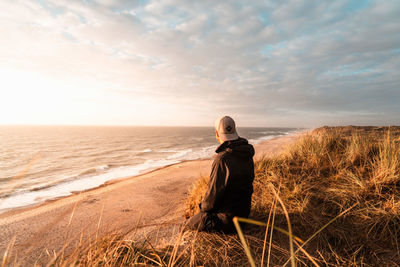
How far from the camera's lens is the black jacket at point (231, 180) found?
3.06m

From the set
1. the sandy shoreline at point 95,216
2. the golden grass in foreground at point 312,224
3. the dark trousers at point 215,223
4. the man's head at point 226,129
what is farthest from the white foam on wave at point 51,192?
the man's head at point 226,129

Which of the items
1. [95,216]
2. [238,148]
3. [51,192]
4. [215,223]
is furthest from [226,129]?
[51,192]

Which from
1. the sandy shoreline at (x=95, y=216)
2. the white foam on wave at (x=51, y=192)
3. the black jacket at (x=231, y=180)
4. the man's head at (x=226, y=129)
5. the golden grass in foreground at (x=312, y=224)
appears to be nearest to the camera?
the golden grass in foreground at (x=312, y=224)

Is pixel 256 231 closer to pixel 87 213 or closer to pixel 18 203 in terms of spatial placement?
pixel 87 213

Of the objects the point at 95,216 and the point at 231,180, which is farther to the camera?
the point at 95,216

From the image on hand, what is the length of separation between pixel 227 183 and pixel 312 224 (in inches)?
82.5

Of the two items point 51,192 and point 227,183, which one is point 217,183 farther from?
point 51,192

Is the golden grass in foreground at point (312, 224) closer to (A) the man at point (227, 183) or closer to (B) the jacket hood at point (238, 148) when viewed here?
(A) the man at point (227, 183)

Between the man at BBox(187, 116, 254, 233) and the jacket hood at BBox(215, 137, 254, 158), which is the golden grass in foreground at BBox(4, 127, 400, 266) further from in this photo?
the jacket hood at BBox(215, 137, 254, 158)

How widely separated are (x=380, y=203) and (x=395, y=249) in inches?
34.7

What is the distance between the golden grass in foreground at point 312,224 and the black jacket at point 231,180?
0.54 metres

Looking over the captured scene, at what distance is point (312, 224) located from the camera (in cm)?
367

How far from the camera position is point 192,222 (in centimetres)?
354

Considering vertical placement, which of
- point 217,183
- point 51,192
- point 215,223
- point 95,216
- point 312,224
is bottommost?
point 51,192
